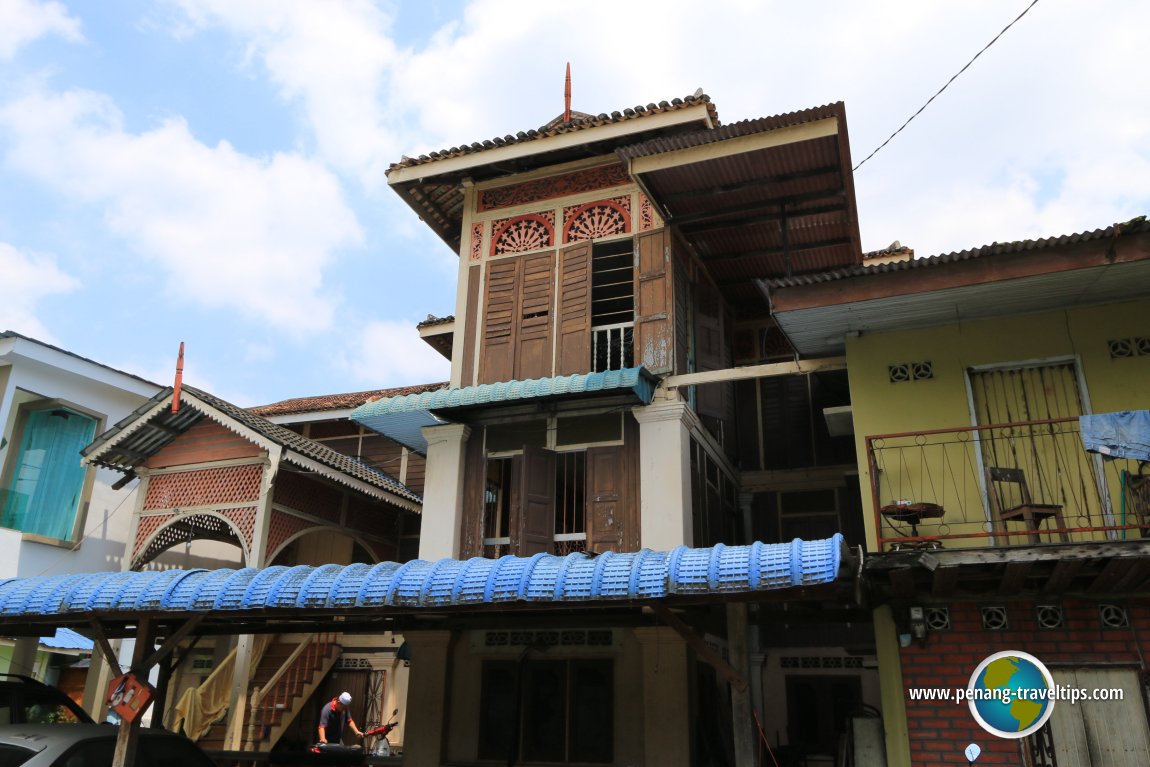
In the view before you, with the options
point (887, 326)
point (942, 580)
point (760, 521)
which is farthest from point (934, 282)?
point (760, 521)

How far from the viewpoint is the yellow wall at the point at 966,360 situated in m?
9.73

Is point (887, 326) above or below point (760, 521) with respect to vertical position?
above

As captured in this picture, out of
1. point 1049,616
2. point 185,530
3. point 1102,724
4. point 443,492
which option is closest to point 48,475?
point 185,530

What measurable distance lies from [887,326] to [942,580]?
326cm

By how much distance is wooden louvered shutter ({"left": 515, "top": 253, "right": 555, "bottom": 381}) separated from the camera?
13625mm

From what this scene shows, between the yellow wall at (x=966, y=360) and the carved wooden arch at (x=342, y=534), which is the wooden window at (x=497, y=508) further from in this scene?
the yellow wall at (x=966, y=360)

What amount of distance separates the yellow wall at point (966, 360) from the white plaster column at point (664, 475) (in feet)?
8.35

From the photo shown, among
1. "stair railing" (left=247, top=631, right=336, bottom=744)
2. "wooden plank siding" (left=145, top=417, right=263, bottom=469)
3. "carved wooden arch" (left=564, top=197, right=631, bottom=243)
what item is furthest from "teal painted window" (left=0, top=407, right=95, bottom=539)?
"carved wooden arch" (left=564, top=197, right=631, bottom=243)

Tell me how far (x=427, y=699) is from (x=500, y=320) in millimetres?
5696

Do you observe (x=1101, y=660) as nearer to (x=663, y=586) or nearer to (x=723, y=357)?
(x=663, y=586)

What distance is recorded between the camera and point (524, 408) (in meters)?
13.2

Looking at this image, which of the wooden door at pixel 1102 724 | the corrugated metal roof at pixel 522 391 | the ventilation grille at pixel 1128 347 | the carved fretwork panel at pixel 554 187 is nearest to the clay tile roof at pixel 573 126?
the carved fretwork panel at pixel 554 187

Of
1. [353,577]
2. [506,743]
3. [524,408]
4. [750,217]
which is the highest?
[750,217]

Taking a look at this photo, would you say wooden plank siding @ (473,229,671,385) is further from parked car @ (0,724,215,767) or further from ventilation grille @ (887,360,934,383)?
parked car @ (0,724,215,767)
